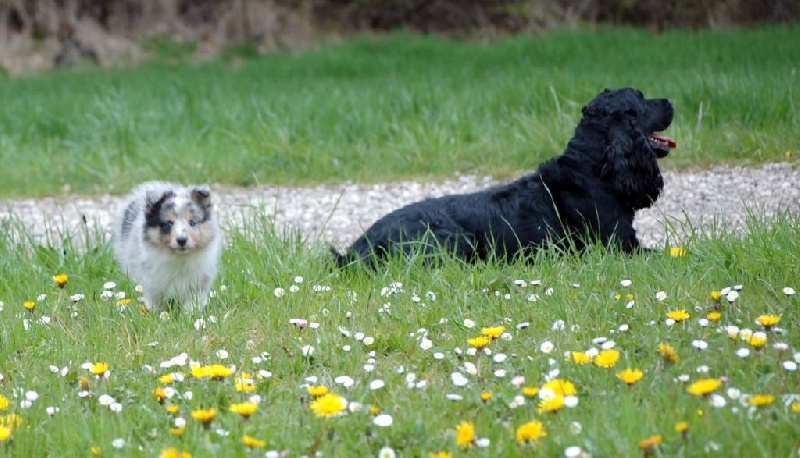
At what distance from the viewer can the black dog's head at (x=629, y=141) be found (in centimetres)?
557

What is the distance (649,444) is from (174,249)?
9.53 ft

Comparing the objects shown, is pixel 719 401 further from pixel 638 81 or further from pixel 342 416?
pixel 638 81

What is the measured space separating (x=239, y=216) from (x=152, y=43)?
40.3ft

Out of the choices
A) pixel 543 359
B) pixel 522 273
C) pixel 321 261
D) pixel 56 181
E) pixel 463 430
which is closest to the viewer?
pixel 463 430

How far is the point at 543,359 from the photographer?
3740mm

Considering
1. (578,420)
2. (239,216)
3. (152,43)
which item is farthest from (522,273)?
(152,43)

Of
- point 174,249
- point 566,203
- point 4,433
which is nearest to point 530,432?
point 4,433

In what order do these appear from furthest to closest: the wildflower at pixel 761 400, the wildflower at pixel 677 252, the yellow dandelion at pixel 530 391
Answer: the wildflower at pixel 677 252
the yellow dandelion at pixel 530 391
the wildflower at pixel 761 400

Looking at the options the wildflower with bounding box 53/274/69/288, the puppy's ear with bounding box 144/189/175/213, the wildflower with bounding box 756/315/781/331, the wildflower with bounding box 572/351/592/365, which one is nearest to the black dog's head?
the wildflower with bounding box 756/315/781/331

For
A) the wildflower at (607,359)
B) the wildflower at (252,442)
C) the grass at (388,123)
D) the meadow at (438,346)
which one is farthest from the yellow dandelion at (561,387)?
the grass at (388,123)

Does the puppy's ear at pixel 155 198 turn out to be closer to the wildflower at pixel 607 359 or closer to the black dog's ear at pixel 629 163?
the black dog's ear at pixel 629 163

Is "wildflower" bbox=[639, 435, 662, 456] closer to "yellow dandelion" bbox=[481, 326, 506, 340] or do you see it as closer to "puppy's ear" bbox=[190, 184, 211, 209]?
"yellow dandelion" bbox=[481, 326, 506, 340]

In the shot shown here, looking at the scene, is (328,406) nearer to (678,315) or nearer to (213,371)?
(213,371)

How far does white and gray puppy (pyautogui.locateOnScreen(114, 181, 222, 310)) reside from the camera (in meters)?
4.95
